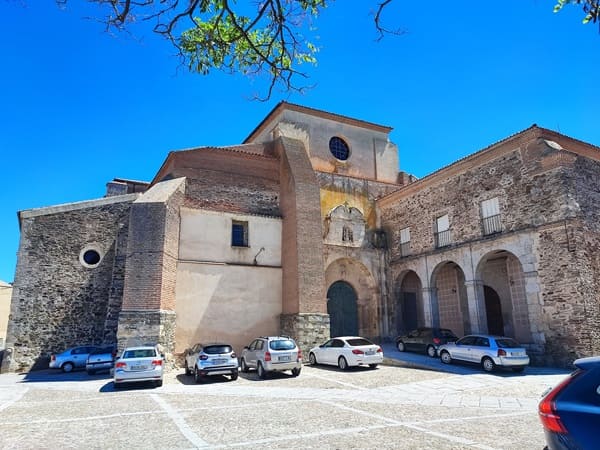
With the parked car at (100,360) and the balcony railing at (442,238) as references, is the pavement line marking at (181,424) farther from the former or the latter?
the balcony railing at (442,238)

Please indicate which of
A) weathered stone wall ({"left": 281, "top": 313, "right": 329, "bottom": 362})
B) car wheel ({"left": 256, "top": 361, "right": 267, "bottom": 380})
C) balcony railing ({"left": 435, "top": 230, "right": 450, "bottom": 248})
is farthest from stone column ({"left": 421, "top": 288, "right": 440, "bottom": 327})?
car wheel ({"left": 256, "top": 361, "right": 267, "bottom": 380})

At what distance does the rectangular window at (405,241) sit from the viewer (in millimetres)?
22750

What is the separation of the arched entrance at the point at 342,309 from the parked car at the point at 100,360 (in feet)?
34.8

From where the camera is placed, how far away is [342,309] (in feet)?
73.7

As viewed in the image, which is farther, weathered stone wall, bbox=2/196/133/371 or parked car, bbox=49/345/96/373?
weathered stone wall, bbox=2/196/133/371

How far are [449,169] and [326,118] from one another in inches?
339

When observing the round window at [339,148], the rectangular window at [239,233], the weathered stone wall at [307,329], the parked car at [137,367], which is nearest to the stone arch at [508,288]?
the weathered stone wall at [307,329]

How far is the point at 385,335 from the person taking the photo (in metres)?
22.4

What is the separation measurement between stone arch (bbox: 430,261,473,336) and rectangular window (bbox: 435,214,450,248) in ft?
3.41

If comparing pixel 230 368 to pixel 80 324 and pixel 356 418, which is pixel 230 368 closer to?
pixel 356 418

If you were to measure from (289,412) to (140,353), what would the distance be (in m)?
6.24

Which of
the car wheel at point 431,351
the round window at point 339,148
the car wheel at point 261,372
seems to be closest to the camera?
the car wheel at point 261,372

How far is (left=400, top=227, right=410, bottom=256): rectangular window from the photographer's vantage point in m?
22.8

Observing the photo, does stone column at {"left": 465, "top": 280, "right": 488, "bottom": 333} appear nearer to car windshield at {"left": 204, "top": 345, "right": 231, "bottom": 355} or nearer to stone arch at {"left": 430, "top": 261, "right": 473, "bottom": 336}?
stone arch at {"left": 430, "top": 261, "right": 473, "bottom": 336}
